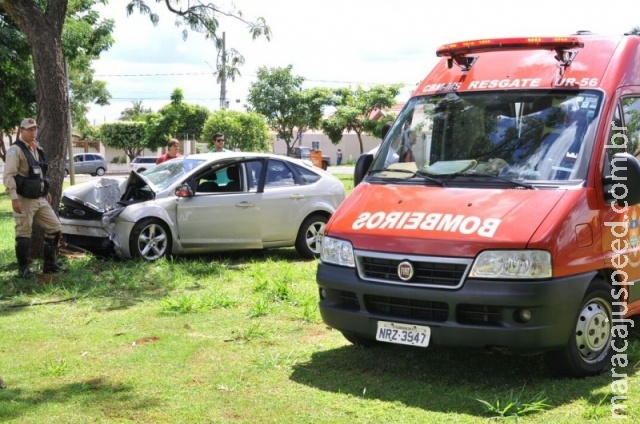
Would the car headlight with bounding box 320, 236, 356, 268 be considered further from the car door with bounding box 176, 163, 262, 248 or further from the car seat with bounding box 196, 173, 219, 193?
the car seat with bounding box 196, 173, 219, 193

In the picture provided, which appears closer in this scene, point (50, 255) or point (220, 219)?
point (50, 255)

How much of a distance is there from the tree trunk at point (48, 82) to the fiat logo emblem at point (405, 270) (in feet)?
22.3

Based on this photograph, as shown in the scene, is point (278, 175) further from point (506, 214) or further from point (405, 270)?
point (506, 214)

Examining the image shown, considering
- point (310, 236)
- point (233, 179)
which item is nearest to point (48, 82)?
point (233, 179)

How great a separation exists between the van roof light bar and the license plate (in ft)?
8.05

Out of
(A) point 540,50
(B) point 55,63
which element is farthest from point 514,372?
(B) point 55,63

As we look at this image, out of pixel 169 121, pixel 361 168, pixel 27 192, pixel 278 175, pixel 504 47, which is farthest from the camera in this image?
pixel 169 121

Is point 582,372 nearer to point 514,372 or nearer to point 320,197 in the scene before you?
point 514,372

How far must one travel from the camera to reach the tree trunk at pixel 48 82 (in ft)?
35.6

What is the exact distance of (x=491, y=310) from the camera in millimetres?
5426

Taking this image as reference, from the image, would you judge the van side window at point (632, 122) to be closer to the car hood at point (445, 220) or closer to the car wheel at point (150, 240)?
the car hood at point (445, 220)

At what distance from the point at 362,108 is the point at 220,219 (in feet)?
131

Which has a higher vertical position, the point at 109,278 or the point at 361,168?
the point at 361,168

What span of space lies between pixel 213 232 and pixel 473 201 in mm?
6095
